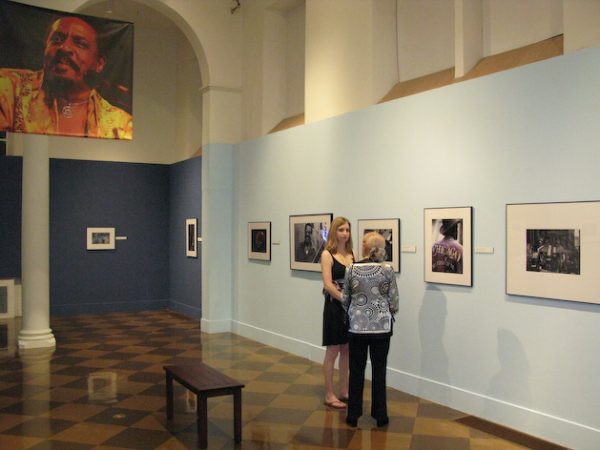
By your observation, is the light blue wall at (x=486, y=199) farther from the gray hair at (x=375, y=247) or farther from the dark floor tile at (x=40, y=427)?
the dark floor tile at (x=40, y=427)

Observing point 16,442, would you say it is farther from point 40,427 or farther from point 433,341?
point 433,341

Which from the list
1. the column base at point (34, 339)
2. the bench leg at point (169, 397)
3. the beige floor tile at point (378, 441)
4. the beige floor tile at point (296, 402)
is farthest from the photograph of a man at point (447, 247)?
the column base at point (34, 339)

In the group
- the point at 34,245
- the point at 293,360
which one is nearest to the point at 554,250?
the point at 293,360

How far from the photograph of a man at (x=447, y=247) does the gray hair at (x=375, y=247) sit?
3.79ft

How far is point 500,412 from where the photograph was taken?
6.44 m

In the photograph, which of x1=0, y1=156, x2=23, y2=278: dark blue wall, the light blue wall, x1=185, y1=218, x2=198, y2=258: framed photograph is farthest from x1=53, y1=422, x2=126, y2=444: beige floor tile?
x1=0, y1=156, x2=23, y2=278: dark blue wall

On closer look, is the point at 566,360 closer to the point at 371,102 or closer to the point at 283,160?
the point at 371,102

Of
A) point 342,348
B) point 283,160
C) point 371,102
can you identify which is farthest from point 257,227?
point 342,348

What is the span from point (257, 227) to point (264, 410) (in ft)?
16.1

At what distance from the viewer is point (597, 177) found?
555cm

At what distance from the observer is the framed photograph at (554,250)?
18.3ft

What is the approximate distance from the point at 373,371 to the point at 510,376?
136 cm

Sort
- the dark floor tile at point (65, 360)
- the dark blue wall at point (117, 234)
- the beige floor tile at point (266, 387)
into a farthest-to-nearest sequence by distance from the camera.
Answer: the dark blue wall at point (117, 234) < the dark floor tile at point (65, 360) < the beige floor tile at point (266, 387)

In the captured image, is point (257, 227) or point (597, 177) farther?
point (257, 227)
